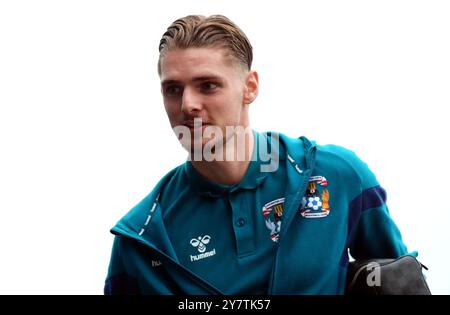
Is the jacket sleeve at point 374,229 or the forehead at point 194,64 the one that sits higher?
the forehead at point 194,64

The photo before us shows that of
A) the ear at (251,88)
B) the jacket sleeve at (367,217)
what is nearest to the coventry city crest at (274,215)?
the jacket sleeve at (367,217)

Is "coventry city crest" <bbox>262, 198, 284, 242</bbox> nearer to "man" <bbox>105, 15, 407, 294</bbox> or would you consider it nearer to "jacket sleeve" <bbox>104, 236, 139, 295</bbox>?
"man" <bbox>105, 15, 407, 294</bbox>

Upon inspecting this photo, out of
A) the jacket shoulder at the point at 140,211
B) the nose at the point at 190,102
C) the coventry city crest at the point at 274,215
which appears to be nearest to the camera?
the nose at the point at 190,102

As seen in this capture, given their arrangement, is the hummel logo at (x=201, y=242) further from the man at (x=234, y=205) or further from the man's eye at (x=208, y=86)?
the man's eye at (x=208, y=86)

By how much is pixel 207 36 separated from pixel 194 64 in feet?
0.47

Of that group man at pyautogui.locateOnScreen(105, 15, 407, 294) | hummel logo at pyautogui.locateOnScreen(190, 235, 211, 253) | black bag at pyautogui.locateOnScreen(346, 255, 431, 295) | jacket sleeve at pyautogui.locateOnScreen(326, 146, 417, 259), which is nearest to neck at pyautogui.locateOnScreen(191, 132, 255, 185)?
man at pyautogui.locateOnScreen(105, 15, 407, 294)

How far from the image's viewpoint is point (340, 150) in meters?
3.50

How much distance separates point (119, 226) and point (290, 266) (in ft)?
2.48

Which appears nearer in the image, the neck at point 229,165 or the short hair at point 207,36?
the short hair at point 207,36

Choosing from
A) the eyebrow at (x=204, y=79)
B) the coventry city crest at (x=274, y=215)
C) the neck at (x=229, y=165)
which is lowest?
the coventry city crest at (x=274, y=215)

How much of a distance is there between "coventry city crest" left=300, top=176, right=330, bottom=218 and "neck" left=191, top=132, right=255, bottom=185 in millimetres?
285

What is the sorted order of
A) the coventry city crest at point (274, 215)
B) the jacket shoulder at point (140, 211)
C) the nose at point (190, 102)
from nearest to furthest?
the nose at point (190, 102), the coventry city crest at point (274, 215), the jacket shoulder at point (140, 211)

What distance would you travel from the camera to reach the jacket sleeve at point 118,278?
11.3ft

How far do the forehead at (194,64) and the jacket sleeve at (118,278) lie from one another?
2.54ft
